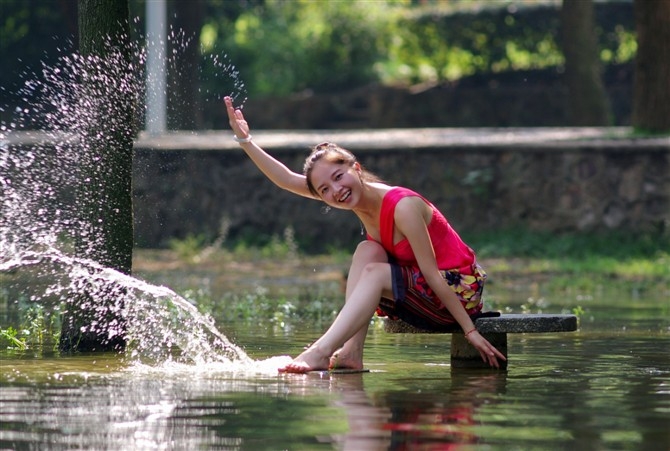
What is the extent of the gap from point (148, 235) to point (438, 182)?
3688mm

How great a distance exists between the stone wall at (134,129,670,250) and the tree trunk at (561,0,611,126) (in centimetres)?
476

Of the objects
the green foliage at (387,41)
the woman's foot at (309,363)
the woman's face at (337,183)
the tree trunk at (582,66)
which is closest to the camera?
the woman's foot at (309,363)

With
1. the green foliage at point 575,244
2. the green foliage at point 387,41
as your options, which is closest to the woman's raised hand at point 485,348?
the green foliage at point 575,244

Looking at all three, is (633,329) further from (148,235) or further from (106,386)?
(148,235)

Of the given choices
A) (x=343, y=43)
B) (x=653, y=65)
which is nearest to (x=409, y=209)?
(x=653, y=65)

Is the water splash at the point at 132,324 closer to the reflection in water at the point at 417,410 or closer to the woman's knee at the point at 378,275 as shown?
the woman's knee at the point at 378,275

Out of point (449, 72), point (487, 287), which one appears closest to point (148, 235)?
point (487, 287)

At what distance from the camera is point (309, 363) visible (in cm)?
754

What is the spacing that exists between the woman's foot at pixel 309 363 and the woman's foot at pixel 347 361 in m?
0.12

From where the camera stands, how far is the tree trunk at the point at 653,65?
18438 mm

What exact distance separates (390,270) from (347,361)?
0.51 metres

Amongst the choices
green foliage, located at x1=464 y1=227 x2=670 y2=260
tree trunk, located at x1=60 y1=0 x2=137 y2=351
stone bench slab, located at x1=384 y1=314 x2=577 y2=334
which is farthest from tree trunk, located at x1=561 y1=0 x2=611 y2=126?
stone bench slab, located at x1=384 y1=314 x2=577 y2=334

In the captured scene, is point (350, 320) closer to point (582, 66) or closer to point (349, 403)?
point (349, 403)

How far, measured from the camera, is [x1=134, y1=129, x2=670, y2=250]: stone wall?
1742 cm
